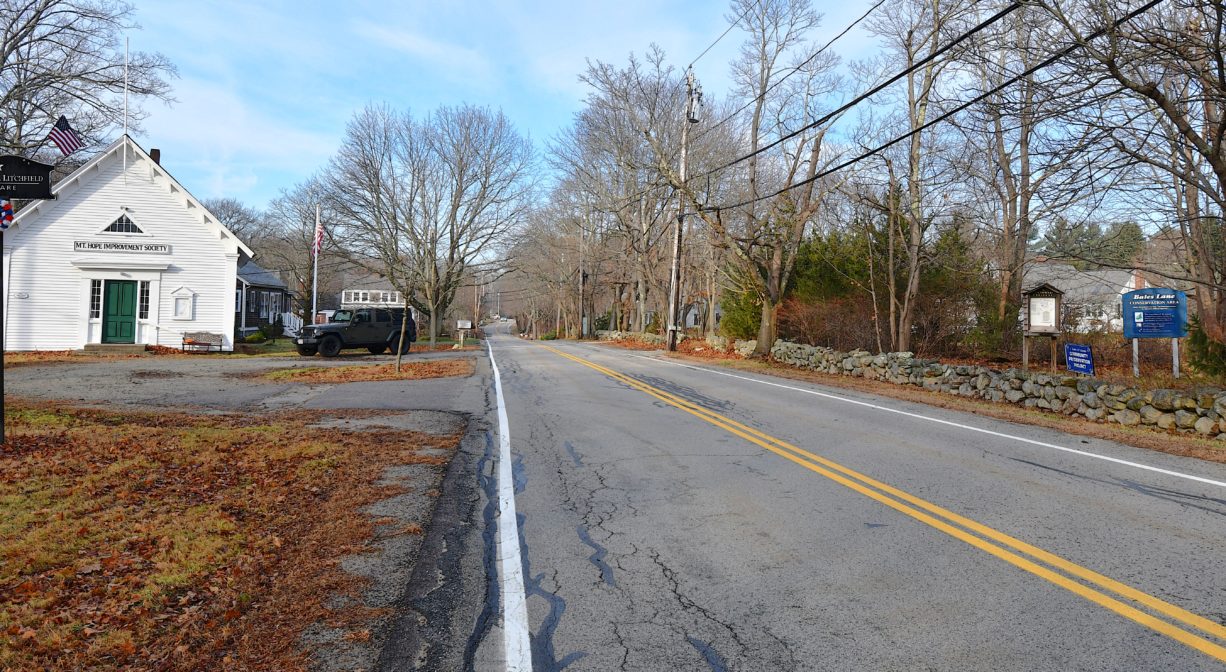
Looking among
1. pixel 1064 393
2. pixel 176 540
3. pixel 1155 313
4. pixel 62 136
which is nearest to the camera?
pixel 176 540

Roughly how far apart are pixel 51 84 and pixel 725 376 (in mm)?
26435

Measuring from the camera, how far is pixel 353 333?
26.5m

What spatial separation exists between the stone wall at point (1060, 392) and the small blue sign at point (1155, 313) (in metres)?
2.40

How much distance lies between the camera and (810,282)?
82.7 ft

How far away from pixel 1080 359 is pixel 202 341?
1066 inches

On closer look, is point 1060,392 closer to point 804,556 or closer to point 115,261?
point 804,556

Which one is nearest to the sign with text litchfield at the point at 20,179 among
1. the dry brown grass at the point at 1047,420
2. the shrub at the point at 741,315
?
the dry brown grass at the point at 1047,420

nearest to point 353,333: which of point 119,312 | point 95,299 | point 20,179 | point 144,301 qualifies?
point 144,301

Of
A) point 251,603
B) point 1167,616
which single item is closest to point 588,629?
point 251,603

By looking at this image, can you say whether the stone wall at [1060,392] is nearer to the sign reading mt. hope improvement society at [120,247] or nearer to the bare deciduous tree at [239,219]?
the sign reading mt. hope improvement society at [120,247]

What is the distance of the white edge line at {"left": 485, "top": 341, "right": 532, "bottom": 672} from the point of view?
Answer: 3.42m

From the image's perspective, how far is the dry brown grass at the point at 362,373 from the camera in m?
17.2

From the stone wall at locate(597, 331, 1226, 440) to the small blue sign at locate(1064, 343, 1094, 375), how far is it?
1551mm

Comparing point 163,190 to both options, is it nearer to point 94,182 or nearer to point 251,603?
point 94,182
